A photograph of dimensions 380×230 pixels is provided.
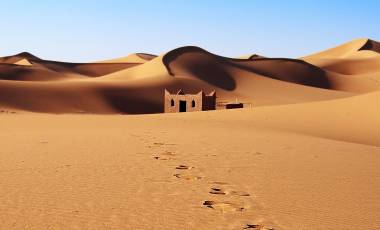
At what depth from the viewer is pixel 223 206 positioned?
17.5ft

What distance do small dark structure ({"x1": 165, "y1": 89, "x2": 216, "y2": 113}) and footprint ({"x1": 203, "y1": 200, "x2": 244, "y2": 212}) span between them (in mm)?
34133

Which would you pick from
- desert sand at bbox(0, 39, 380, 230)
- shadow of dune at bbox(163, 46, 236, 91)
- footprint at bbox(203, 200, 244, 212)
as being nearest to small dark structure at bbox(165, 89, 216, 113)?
desert sand at bbox(0, 39, 380, 230)

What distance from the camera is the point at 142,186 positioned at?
6.36m

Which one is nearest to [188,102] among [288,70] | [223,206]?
[223,206]

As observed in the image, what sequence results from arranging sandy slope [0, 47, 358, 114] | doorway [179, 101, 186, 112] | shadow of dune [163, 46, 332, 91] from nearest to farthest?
doorway [179, 101, 186, 112] < sandy slope [0, 47, 358, 114] < shadow of dune [163, 46, 332, 91]

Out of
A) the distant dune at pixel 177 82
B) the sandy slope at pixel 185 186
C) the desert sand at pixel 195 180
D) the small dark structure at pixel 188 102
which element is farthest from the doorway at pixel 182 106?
the sandy slope at pixel 185 186

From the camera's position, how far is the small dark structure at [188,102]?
39888 millimetres

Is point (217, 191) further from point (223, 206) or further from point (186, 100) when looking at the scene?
point (186, 100)

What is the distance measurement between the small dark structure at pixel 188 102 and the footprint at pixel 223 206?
34133mm

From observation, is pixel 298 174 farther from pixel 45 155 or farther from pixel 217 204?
pixel 45 155

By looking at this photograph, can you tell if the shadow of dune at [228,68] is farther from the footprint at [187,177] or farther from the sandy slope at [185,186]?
the footprint at [187,177]

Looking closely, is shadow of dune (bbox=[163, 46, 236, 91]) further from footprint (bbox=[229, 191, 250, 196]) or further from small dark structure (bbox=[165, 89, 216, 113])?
footprint (bbox=[229, 191, 250, 196])

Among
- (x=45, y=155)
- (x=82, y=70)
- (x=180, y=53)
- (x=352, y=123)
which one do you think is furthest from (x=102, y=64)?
(x=45, y=155)

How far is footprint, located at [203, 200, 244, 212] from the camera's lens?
5222 millimetres
